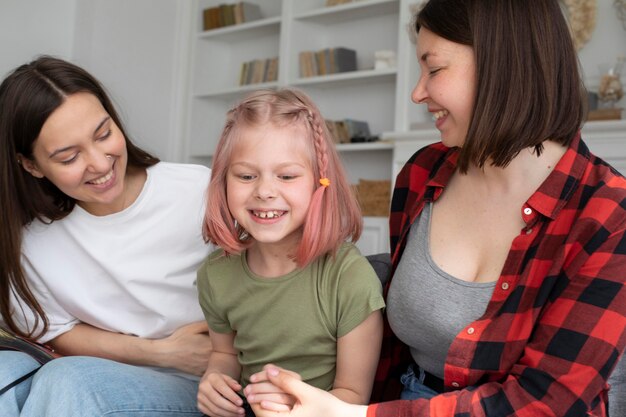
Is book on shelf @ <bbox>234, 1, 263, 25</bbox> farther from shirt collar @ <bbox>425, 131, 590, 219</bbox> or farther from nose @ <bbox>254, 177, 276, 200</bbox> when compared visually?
shirt collar @ <bbox>425, 131, 590, 219</bbox>

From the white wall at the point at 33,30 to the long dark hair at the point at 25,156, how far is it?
3.06 metres

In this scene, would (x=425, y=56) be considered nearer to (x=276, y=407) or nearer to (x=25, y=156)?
(x=276, y=407)

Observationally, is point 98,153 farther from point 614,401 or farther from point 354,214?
point 614,401

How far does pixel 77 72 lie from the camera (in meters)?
1.93

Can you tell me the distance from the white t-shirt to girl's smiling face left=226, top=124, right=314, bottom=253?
1.63ft

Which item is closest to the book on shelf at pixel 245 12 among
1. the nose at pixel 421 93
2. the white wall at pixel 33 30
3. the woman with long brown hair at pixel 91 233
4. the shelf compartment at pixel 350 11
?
the shelf compartment at pixel 350 11

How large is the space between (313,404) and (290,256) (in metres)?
0.40

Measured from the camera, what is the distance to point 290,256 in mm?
1568

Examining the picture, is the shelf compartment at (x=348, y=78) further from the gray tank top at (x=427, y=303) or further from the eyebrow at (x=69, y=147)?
the gray tank top at (x=427, y=303)

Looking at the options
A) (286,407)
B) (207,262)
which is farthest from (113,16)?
(286,407)

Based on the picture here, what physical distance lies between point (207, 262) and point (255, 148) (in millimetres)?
337

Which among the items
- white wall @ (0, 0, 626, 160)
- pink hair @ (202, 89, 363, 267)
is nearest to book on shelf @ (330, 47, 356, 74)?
white wall @ (0, 0, 626, 160)

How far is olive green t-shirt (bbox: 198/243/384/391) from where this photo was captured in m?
1.48

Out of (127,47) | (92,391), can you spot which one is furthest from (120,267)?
(127,47)
